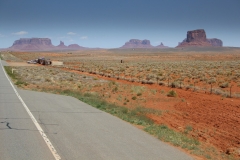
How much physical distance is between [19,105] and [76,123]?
4.96 m

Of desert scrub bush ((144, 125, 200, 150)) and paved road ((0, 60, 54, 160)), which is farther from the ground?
paved road ((0, 60, 54, 160))

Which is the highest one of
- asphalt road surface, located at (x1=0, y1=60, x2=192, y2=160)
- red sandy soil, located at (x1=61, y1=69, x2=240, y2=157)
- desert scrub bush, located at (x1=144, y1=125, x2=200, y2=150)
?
asphalt road surface, located at (x1=0, y1=60, x2=192, y2=160)

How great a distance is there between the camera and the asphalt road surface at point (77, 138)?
21.5 feet

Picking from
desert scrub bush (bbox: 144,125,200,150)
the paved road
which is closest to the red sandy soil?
desert scrub bush (bbox: 144,125,200,150)

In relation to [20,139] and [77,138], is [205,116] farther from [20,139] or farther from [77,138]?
[20,139]

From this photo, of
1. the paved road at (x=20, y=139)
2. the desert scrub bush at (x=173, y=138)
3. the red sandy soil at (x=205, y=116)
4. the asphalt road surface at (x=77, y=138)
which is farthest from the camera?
the red sandy soil at (x=205, y=116)

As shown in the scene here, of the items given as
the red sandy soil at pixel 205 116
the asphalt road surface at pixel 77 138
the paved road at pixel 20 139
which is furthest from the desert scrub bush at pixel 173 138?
the paved road at pixel 20 139

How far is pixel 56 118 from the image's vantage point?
1057 centimetres

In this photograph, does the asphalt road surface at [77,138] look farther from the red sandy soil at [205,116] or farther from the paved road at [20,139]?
the red sandy soil at [205,116]

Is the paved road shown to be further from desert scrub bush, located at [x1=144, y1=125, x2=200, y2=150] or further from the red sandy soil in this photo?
the red sandy soil

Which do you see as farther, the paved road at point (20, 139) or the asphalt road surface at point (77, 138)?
the asphalt road surface at point (77, 138)

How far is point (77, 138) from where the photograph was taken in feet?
25.9

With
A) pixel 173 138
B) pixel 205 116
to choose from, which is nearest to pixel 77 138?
pixel 173 138

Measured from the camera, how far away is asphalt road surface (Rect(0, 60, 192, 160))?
6.55 meters
